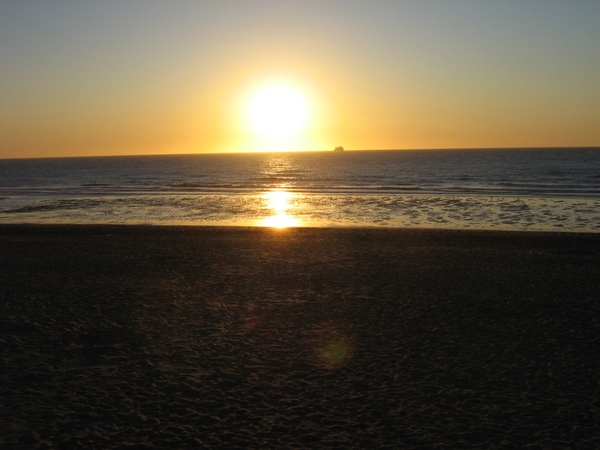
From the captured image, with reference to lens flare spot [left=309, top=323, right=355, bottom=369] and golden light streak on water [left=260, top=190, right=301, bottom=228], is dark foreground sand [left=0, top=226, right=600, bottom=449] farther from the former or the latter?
golden light streak on water [left=260, top=190, right=301, bottom=228]

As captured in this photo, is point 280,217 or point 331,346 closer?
point 331,346

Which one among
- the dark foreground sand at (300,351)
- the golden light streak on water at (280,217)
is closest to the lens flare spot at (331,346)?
the dark foreground sand at (300,351)

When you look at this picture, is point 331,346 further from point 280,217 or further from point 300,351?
point 280,217

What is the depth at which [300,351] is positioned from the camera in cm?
942

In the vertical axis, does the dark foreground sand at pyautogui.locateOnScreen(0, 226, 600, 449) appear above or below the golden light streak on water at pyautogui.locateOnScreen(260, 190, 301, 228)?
above

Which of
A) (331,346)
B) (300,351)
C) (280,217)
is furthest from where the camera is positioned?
(280,217)

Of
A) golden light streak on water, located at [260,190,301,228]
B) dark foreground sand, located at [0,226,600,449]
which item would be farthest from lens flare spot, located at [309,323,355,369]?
golden light streak on water, located at [260,190,301,228]

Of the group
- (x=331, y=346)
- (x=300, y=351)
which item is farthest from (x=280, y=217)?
(x=300, y=351)

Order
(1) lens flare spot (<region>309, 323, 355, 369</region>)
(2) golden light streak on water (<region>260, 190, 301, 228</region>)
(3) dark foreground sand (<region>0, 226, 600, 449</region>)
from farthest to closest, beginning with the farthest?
1. (2) golden light streak on water (<region>260, 190, 301, 228</region>)
2. (1) lens flare spot (<region>309, 323, 355, 369</region>)
3. (3) dark foreground sand (<region>0, 226, 600, 449</region>)

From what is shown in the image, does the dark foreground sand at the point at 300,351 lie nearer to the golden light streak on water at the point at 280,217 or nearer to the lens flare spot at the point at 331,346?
the lens flare spot at the point at 331,346

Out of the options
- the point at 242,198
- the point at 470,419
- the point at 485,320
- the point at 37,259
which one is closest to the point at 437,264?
the point at 485,320

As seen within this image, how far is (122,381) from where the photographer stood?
812 centimetres

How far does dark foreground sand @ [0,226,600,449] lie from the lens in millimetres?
6715

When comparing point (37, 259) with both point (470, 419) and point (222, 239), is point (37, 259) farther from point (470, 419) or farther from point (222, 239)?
point (470, 419)
